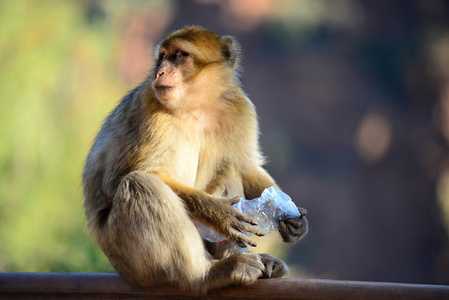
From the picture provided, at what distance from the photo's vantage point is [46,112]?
878cm

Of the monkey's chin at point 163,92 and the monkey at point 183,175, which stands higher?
the monkey's chin at point 163,92

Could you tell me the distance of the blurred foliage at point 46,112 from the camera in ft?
25.5

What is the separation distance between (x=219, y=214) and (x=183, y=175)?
0.34m

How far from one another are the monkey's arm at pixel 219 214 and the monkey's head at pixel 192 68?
0.45 m

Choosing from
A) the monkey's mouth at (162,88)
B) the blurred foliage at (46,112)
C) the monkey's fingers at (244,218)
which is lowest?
the blurred foliage at (46,112)

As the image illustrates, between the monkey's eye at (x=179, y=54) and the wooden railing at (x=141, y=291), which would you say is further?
the monkey's eye at (x=179, y=54)

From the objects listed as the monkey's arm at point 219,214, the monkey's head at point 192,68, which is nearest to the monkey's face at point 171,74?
the monkey's head at point 192,68

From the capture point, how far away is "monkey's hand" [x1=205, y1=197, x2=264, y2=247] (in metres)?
2.31

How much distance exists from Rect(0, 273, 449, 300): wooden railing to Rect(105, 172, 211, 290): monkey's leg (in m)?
0.06

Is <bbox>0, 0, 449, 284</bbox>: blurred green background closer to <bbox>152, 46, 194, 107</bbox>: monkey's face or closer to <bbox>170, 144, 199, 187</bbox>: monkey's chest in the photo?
<bbox>152, 46, 194, 107</bbox>: monkey's face

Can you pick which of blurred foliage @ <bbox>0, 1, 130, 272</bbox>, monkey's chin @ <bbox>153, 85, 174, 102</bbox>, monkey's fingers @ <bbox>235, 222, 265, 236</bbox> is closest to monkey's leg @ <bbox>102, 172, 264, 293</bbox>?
monkey's fingers @ <bbox>235, 222, 265, 236</bbox>

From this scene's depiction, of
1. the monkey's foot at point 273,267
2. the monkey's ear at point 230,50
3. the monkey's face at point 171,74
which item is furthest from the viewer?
the monkey's ear at point 230,50

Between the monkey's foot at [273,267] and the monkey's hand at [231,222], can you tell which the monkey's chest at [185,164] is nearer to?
the monkey's hand at [231,222]

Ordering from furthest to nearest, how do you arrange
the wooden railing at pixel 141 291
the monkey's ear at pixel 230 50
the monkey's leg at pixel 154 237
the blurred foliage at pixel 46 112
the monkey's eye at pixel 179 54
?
Answer: the blurred foliage at pixel 46 112 < the monkey's ear at pixel 230 50 < the monkey's eye at pixel 179 54 < the monkey's leg at pixel 154 237 < the wooden railing at pixel 141 291
